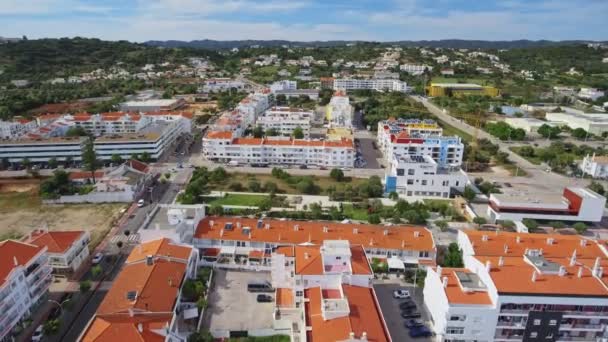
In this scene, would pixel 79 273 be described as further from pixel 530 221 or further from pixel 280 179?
pixel 530 221

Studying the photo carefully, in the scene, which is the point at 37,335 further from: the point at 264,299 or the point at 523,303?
the point at 523,303

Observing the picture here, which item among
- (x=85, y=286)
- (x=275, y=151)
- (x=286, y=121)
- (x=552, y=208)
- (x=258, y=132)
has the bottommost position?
(x=85, y=286)

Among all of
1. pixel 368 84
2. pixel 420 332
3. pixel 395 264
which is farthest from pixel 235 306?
pixel 368 84

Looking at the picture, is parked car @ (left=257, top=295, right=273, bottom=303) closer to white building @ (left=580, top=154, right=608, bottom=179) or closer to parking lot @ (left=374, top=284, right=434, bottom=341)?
parking lot @ (left=374, top=284, right=434, bottom=341)

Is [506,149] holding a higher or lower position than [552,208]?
lower

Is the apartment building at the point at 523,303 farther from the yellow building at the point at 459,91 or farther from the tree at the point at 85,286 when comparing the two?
the yellow building at the point at 459,91

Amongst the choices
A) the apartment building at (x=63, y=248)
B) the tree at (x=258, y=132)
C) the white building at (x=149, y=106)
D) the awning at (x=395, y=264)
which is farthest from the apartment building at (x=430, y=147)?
the white building at (x=149, y=106)

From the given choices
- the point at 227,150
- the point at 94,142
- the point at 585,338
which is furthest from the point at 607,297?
the point at 94,142

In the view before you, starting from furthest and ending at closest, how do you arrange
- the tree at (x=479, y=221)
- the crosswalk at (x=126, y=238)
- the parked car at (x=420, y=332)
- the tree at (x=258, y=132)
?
the tree at (x=258, y=132)
the tree at (x=479, y=221)
the crosswalk at (x=126, y=238)
the parked car at (x=420, y=332)

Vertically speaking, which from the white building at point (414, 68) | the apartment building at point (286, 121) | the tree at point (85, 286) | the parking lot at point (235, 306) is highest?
the white building at point (414, 68)
